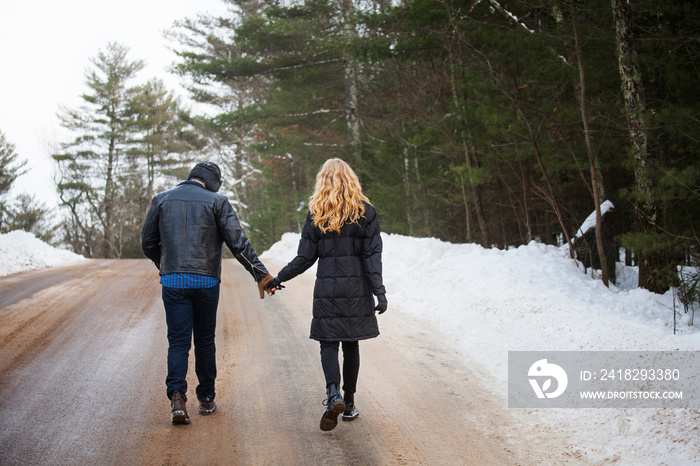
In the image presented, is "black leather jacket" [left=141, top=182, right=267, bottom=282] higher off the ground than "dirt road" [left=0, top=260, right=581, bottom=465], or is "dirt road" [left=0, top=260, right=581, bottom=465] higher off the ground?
"black leather jacket" [left=141, top=182, right=267, bottom=282]

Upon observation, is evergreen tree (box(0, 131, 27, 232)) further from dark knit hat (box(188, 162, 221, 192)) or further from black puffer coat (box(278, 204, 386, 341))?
black puffer coat (box(278, 204, 386, 341))

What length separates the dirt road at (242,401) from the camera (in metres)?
3.65

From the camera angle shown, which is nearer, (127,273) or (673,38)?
(673,38)

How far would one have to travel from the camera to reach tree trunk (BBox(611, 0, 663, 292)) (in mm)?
8305

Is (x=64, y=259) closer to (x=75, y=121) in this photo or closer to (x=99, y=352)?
(x=99, y=352)

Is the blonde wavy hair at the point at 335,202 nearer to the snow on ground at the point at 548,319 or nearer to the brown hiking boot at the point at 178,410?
the brown hiking boot at the point at 178,410

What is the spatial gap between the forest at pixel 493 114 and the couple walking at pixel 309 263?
215 inches

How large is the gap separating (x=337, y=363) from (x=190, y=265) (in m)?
1.40

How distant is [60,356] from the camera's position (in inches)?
228

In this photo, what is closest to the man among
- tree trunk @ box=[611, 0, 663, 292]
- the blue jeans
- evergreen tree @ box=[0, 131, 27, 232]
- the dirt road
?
the blue jeans

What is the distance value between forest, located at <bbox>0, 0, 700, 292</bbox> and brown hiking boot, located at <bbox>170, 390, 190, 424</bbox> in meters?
6.91

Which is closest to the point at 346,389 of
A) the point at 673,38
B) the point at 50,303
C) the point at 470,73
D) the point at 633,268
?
the point at 50,303

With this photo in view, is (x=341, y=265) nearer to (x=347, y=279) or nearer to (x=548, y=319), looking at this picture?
(x=347, y=279)

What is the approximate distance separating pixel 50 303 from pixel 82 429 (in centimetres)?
530
